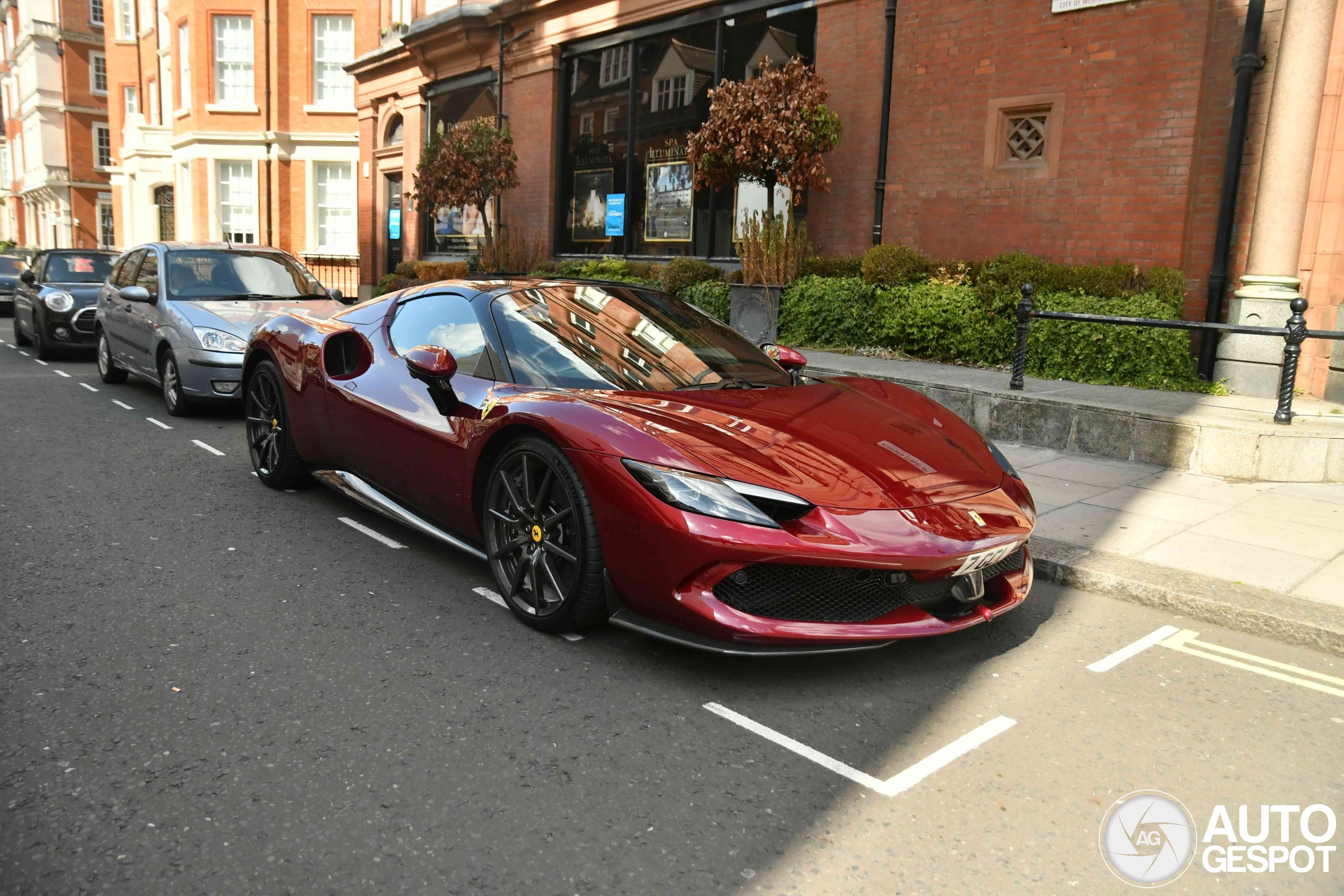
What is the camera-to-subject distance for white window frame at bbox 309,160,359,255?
103 ft

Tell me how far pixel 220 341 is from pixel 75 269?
737 centimetres

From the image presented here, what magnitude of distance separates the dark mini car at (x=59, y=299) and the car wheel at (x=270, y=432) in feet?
24.7

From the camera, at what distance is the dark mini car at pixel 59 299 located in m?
13.0

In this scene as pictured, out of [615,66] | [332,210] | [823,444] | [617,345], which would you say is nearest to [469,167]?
[615,66]

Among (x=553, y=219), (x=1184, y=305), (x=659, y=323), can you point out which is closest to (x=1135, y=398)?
(x=1184, y=305)

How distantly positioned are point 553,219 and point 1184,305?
11.3m

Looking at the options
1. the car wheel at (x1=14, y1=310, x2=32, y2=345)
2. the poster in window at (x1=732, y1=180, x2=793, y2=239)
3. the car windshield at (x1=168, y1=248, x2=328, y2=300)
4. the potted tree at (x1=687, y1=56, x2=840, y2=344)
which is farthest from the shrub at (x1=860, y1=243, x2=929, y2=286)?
the car wheel at (x1=14, y1=310, x2=32, y2=345)

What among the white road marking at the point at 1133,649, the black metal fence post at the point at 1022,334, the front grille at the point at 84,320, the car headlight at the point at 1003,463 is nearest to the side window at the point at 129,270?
the front grille at the point at 84,320

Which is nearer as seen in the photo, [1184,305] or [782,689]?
[782,689]

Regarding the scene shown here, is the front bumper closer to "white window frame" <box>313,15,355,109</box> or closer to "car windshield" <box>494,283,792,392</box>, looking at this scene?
"car windshield" <box>494,283,792,392</box>

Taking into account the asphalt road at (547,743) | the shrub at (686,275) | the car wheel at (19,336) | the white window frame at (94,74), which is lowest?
the asphalt road at (547,743)

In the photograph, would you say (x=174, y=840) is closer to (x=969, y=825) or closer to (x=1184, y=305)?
(x=969, y=825)

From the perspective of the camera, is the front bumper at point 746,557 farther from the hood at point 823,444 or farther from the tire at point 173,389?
the tire at point 173,389

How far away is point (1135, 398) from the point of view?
320 inches
